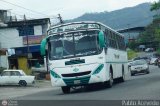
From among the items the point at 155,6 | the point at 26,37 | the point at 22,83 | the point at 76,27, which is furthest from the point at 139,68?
the point at 155,6

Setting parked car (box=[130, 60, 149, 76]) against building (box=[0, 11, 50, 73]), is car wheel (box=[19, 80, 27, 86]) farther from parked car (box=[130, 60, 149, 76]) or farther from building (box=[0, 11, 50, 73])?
building (box=[0, 11, 50, 73])

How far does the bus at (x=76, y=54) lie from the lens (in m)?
24.2

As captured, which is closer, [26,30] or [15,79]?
[15,79]

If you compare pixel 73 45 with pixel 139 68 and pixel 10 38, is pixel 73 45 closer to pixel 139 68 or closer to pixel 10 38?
pixel 139 68

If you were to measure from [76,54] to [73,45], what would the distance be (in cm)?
47

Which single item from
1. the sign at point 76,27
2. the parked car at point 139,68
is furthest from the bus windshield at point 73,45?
the parked car at point 139,68

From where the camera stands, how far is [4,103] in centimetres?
1451

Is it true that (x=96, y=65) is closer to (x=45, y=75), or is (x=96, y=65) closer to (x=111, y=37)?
(x=111, y=37)

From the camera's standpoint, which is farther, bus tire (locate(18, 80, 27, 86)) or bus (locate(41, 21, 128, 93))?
bus tire (locate(18, 80, 27, 86))

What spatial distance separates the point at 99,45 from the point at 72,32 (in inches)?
58.3

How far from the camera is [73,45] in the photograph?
2450 cm

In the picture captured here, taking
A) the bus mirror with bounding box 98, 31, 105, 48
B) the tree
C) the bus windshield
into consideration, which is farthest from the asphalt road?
the tree

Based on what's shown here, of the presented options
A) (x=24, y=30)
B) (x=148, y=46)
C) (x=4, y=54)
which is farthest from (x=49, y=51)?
(x=148, y=46)

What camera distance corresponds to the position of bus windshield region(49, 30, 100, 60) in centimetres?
2441
